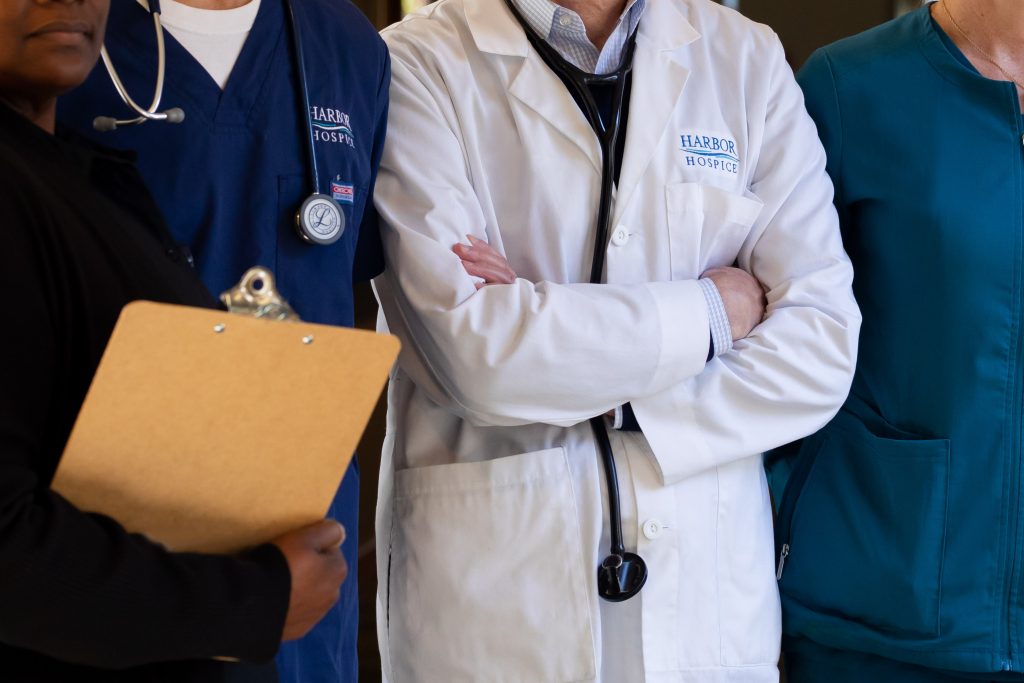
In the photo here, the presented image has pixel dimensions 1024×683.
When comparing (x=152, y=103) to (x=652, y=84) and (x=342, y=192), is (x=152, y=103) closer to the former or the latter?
(x=342, y=192)

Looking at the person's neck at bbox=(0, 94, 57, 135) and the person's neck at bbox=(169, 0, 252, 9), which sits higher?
the person's neck at bbox=(0, 94, 57, 135)

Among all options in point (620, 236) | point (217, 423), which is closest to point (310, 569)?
point (217, 423)

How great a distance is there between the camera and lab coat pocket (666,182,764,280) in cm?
162

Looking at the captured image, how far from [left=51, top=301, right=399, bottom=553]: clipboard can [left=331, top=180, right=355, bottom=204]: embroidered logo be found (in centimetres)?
54

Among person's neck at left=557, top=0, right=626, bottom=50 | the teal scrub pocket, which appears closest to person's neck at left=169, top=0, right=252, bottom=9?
person's neck at left=557, top=0, right=626, bottom=50

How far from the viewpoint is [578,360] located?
4.84ft

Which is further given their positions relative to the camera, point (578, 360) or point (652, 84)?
Result: point (652, 84)

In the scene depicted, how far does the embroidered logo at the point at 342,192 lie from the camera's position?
1.40 metres

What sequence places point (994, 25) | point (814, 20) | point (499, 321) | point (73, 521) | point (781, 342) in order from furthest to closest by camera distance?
1. point (814, 20)
2. point (994, 25)
3. point (781, 342)
4. point (499, 321)
5. point (73, 521)

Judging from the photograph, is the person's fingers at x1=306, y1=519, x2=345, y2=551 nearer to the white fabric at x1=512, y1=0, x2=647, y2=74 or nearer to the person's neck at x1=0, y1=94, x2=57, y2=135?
the person's neck at x1=0, y1=94, x2=57, y2=135

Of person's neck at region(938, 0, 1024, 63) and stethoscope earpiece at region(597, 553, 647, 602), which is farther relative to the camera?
person's neck at region(938, 0, 1024, 63)

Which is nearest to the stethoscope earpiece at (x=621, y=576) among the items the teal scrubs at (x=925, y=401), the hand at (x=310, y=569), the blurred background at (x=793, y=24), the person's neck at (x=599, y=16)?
the teal scrubs at (x=925, y=401)

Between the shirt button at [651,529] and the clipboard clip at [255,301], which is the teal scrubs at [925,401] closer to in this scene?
the shirt button at [651,529]

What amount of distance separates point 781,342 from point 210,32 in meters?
0.83
